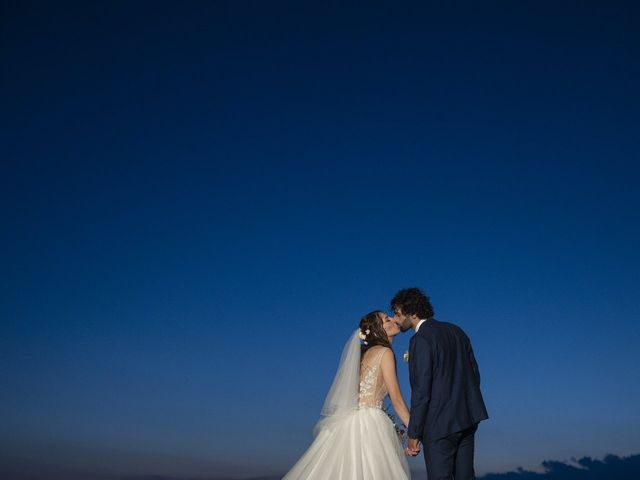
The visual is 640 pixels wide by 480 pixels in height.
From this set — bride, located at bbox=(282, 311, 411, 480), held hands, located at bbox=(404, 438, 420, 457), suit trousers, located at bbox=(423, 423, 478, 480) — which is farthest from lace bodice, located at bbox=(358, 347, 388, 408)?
suit trousers, located at bbox=(423, 423, 478, 480)

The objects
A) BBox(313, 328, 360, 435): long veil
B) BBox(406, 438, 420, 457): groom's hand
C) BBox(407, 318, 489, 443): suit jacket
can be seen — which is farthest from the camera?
BBox(313, 328, 360, 435): long veil

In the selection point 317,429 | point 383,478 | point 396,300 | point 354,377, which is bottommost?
point 383,478

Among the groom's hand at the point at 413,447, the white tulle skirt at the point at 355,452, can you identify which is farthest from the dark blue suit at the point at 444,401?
the white tulle skirt at the point at 355,452

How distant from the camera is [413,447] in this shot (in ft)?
26.3

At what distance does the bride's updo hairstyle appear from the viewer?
9.27 m

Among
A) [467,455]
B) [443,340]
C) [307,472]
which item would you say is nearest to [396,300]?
[443,340]

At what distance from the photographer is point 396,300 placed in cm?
821

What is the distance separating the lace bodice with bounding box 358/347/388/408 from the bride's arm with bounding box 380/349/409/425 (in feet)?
0.23

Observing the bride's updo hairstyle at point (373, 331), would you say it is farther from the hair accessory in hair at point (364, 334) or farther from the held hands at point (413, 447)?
the held hands at point (413, 447)

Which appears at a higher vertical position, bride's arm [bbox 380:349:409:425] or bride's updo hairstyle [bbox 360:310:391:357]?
bride's updo hairstyle [bbox 360:310:391:357]

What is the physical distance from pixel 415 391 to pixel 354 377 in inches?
Result: 63.2

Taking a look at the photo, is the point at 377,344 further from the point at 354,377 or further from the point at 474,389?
the point at 474,389

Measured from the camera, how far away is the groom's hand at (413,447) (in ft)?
26.0

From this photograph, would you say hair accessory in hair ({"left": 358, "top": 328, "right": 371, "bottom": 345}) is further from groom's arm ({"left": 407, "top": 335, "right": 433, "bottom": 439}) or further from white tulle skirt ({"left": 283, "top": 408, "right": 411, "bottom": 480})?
groom's arm ({"left": 407, "top": 335, "right": 433, "bottom": 439})
